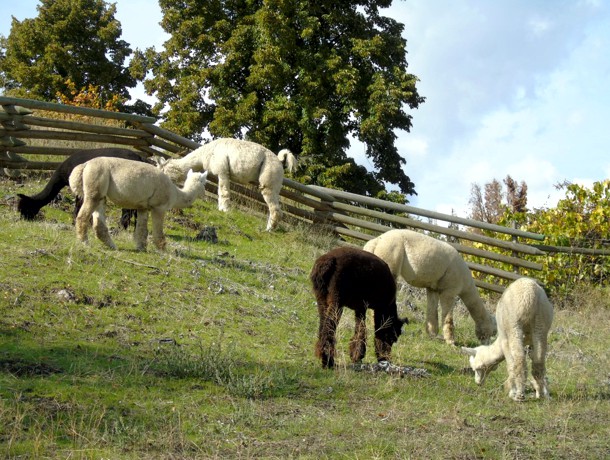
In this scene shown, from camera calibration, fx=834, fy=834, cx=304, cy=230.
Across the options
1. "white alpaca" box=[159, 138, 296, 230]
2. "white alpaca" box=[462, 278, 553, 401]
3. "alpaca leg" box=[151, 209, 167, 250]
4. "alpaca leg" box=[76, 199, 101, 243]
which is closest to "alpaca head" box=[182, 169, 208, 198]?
"alpaca leg" box=[151, 209, 167, 250]

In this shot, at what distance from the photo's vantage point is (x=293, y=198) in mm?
20234

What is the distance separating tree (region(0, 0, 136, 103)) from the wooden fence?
16.3m

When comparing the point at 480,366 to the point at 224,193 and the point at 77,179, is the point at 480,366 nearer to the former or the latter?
the point at 77,179

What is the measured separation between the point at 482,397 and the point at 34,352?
478cm

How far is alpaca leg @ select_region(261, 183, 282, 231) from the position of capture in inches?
724

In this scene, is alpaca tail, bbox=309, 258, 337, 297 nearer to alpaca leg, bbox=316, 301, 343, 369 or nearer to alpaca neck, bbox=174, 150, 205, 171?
alpaca leg, bbox=316, 301, 343, 369

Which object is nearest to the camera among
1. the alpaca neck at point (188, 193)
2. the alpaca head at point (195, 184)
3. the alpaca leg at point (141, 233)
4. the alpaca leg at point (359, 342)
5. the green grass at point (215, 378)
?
the green grass at point (215, 378)

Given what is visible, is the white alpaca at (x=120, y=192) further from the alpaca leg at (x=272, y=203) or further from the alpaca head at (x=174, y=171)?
the alpaca leg at (x=272, y=203)

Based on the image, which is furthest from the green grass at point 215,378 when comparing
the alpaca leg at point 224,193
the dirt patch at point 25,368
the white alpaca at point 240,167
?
the alpaca leg at point 224,193

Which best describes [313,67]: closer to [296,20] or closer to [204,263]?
[296,20]

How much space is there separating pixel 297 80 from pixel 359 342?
19.2 meters

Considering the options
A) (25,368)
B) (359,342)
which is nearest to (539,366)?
(359,342)

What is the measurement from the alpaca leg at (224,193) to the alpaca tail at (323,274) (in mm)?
9325

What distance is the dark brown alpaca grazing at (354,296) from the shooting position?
30.7 feet
